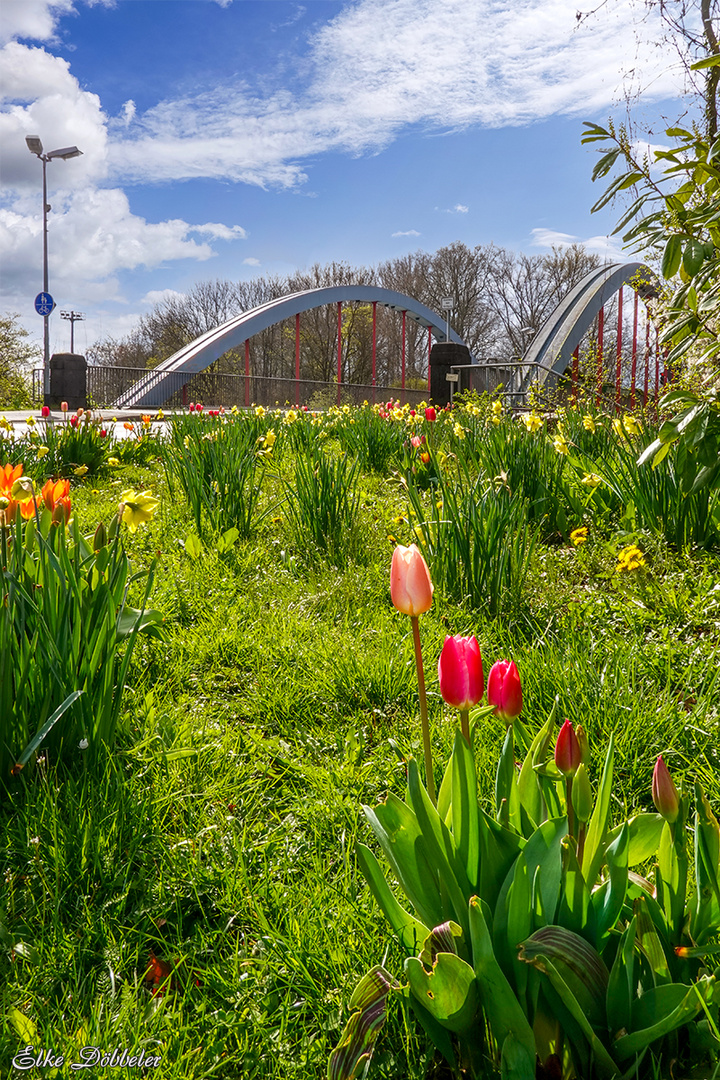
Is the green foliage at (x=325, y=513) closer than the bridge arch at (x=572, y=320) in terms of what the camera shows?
Yes

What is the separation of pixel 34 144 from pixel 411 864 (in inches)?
748

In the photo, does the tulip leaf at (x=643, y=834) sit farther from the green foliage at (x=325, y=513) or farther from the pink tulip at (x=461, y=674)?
the green foliage at (x=325, y=513)

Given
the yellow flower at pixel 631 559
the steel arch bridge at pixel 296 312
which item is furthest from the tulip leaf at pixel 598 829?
the steel arch bridge at pixel 296 312

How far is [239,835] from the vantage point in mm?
1304

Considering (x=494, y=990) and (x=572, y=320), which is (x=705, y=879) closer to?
(x=494, y=990)

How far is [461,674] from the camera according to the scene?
2.64 ft

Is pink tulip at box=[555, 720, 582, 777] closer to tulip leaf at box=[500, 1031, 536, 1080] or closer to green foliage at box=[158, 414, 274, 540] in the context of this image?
tulip leaf at box=[500, 1031, 536, 1080]

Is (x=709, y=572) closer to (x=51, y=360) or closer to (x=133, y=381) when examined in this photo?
(x=51, y=360)

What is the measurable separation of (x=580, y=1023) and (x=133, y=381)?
2218cm

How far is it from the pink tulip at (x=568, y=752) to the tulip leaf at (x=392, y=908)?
10.2 inches

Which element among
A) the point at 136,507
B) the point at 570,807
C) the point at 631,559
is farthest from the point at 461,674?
the point at 631,559

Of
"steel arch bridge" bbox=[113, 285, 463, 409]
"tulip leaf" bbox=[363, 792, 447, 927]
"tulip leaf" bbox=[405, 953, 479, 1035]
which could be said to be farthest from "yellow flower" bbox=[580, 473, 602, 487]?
"steel arch bridge" bbox=[113, 285, 463, 409]

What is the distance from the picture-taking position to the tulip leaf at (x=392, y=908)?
0.82 metres

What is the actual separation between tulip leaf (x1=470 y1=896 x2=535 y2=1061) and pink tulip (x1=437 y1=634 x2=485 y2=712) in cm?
22
